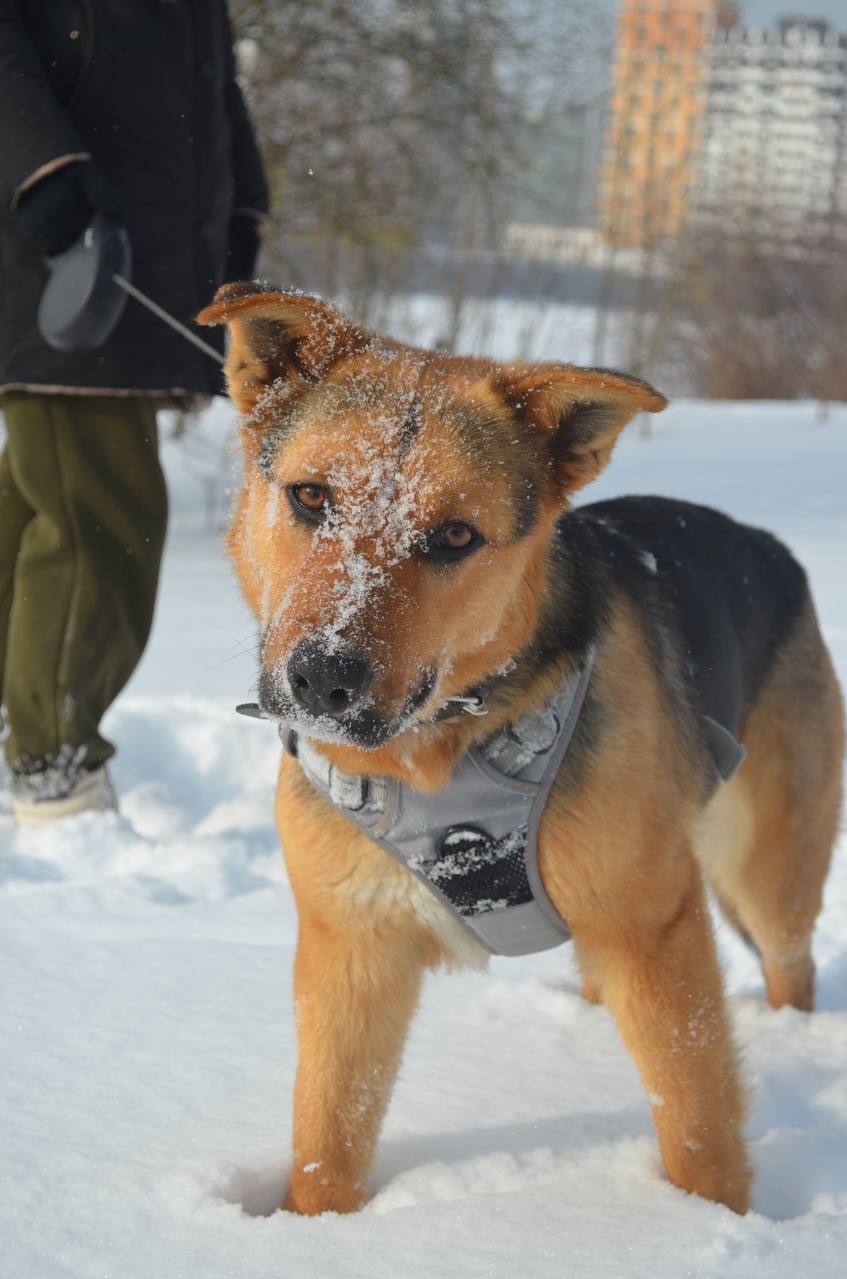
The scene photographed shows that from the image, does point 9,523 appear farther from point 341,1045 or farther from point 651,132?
point 651,132

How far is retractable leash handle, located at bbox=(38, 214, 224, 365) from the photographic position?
11.7 ft

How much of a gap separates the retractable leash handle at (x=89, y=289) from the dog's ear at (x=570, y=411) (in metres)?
1.49

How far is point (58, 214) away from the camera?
3555 mm

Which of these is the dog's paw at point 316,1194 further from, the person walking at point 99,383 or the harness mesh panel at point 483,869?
the person walking at point 99,383

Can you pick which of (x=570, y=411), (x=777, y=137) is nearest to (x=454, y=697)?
(x=570, y=411)

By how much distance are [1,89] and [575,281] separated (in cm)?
1726

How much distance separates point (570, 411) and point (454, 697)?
1.82 feet

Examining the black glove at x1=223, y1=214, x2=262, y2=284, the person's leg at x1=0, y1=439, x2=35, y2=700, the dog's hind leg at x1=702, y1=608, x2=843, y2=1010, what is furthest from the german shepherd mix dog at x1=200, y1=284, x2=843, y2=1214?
the black glove at x1=223, y1=214, x2=262, y2=284

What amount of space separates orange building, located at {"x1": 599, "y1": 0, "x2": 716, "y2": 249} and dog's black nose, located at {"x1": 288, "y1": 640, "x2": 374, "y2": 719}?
63.0 ft

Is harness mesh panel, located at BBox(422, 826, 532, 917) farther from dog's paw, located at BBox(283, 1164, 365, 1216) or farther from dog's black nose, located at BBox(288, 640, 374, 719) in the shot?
dog's paw, located at BBox(283, 1164, 365, 1216)

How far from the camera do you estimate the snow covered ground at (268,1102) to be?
2.07 meters

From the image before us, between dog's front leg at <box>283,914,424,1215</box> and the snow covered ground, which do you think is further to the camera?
dog's front leg at <box>283,914,424,1215</box>

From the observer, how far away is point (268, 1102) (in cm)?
269

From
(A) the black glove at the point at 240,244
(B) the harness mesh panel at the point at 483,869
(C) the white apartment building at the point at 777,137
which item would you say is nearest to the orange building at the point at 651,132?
(C) the white apartment building at the point at 777,137
